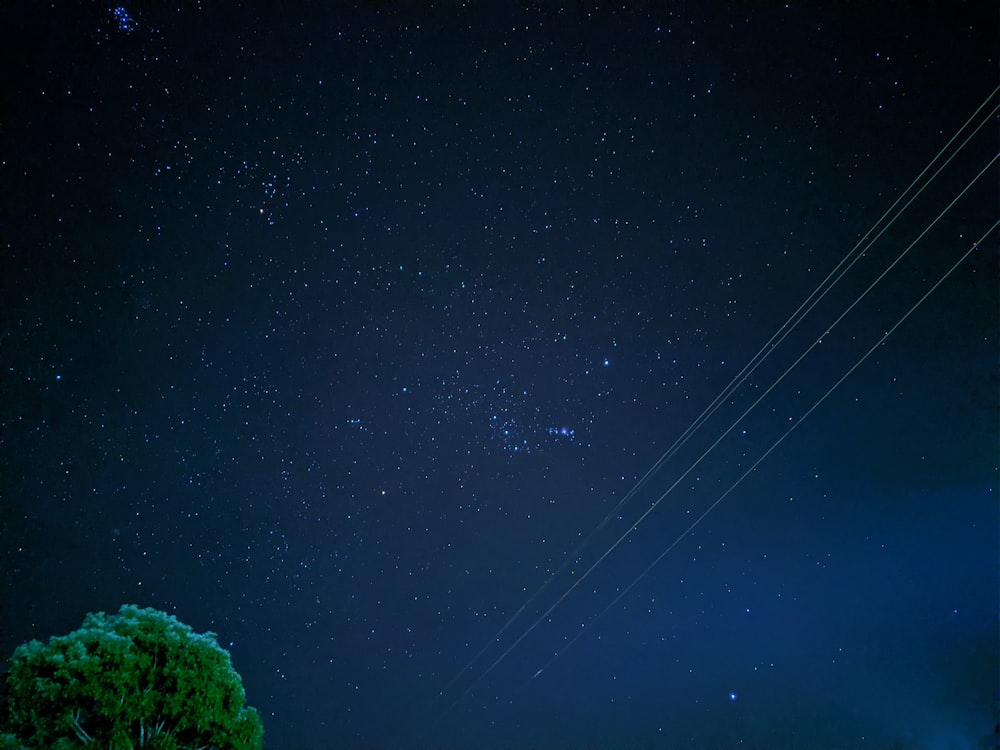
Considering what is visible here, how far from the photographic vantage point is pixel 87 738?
6.11 metres

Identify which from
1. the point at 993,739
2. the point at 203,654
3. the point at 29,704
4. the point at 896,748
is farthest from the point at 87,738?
the point at 993,739

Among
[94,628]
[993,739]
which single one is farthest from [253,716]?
[993,739]

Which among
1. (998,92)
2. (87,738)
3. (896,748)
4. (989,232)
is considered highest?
(998,92)

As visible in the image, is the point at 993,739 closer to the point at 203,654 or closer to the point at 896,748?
the point at 896,748

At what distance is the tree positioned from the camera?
605cm

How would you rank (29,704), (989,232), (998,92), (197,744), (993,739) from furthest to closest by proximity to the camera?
(993,739) < (989,232) < (998,92) < (197,744) < (29,704)

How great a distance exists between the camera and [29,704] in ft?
19.9

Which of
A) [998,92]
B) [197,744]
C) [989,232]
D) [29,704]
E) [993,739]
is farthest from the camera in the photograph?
[993,739]

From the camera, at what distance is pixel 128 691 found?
6.25 meters

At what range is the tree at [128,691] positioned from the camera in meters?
6.05

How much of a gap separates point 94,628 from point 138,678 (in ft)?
1.88

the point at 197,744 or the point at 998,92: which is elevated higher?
the point at 998,92

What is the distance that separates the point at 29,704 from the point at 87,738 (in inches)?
20.7

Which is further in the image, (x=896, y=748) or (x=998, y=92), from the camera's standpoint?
(x=896, y=748)
